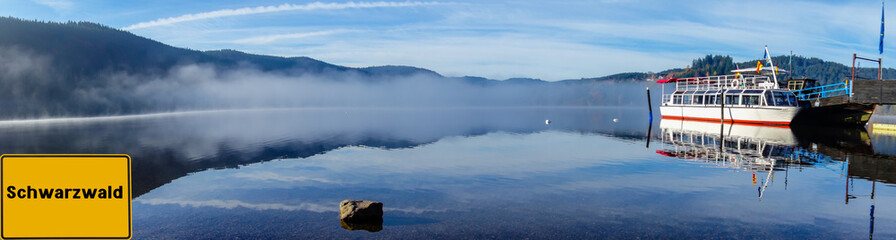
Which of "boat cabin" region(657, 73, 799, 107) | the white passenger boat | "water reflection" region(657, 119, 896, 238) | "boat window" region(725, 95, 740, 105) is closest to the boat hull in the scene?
the white passenger boat

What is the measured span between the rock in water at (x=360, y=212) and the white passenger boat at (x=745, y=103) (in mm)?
62333

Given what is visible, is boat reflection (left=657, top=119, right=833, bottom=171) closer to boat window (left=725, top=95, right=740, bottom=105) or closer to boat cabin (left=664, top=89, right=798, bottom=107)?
boat cabin (left=664, top=89, right=798, bottom=107)

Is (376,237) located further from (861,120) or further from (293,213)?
(861,120)

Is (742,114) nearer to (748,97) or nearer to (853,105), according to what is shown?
(748,97)

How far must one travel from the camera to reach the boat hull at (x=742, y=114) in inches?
2404

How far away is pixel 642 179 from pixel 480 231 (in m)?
12.3

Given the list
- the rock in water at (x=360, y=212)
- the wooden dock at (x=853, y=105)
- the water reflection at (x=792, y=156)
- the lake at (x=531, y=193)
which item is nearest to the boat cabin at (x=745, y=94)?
the wooden dock at (x=853, y=105)

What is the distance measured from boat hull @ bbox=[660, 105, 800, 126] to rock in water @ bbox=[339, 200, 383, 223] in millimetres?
62325

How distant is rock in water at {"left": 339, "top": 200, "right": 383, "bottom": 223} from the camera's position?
14727mm

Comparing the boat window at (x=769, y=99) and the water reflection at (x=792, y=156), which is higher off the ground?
the boat window at (x=769, y=99)

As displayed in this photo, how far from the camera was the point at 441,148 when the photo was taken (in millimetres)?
40594

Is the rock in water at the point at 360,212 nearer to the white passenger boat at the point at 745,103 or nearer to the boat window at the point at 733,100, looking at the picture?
the white passenger boat at the point at 745,103

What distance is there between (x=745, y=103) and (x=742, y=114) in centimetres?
192

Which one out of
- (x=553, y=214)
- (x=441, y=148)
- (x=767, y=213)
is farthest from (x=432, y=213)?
(x=441, y=148)
